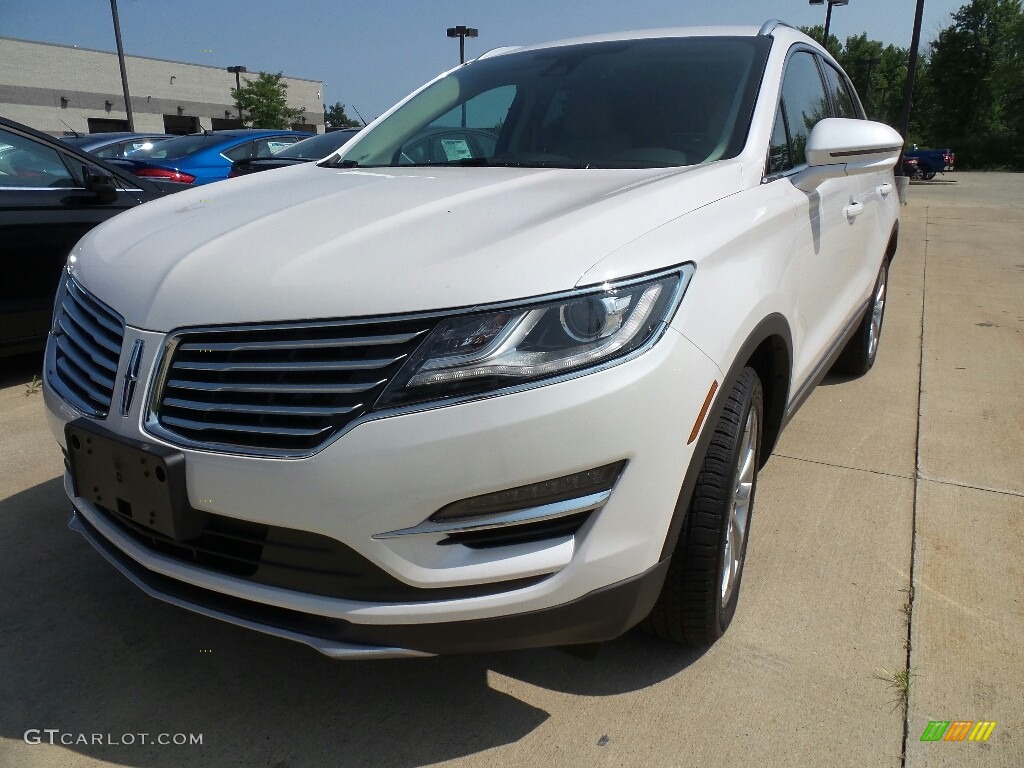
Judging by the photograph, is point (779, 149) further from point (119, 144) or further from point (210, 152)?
point (119, 144)

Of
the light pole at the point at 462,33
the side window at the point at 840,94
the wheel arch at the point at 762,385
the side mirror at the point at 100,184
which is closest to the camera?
the wheel arch at the point at 762,385

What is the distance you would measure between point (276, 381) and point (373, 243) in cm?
38

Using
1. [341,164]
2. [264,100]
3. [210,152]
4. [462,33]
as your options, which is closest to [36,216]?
[341,164]

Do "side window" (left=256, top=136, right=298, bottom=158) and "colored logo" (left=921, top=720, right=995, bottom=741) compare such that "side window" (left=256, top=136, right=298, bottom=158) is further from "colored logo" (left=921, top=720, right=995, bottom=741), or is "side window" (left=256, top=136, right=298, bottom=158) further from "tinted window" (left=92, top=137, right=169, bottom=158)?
"colored logo" (left=921, top=720, right=995, bottom=741)

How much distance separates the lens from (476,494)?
1.56 meters

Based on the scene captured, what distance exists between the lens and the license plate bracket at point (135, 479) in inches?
66.1

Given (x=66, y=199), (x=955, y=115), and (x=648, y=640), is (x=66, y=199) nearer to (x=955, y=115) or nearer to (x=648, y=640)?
(x=648, y=640)

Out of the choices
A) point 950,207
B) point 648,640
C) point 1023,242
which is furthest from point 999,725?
point 950,207

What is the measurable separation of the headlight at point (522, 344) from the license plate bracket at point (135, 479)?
491 millimetres

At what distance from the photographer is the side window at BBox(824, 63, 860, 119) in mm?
3807

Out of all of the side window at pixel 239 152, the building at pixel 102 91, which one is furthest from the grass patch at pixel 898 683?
the building at pixel 102 91

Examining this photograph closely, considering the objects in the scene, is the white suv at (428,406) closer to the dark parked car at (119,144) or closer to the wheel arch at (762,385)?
the wheel arch at (762,385)

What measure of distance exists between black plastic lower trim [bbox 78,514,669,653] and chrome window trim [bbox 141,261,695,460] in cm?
37

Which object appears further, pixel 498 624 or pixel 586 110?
pixel 586 110
